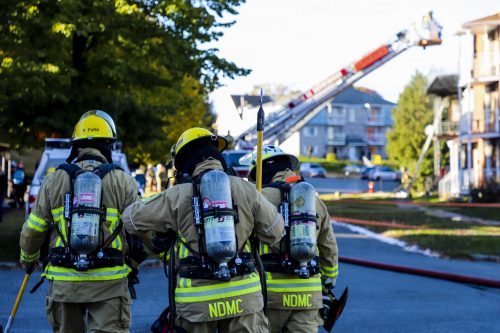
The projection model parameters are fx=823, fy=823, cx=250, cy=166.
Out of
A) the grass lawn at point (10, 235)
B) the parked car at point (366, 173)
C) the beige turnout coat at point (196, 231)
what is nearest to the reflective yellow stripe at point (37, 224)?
the beige turnout coat at point (196, 231)

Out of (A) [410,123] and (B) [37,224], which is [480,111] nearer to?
(A) [410,123]

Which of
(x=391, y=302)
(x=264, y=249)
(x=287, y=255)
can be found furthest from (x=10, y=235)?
(x=287, y=255)

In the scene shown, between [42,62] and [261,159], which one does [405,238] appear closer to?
[42,62]

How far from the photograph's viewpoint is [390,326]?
851 centimetres

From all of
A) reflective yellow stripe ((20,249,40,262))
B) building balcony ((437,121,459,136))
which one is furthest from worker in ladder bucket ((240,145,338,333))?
building balcony ((437,121,459,136))

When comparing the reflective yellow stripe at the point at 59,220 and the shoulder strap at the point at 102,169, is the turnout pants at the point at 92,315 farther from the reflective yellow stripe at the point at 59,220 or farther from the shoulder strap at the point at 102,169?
the shoulder strap at the point at 102,169

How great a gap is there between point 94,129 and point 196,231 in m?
1.54

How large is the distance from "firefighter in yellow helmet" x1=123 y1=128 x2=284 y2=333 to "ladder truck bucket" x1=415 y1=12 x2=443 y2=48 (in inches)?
1273

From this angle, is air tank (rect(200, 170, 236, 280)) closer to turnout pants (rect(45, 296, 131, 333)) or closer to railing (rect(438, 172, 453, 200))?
turnout pants (rect(45, 296, 131, 333))

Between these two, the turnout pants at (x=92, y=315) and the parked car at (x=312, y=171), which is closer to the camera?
the turnout pants at (x=92, y=315)

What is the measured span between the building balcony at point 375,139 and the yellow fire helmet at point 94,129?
10231 centimetres

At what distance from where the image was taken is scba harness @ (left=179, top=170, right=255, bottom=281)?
165 inches

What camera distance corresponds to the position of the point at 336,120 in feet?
339

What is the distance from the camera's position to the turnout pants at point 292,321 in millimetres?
5047
